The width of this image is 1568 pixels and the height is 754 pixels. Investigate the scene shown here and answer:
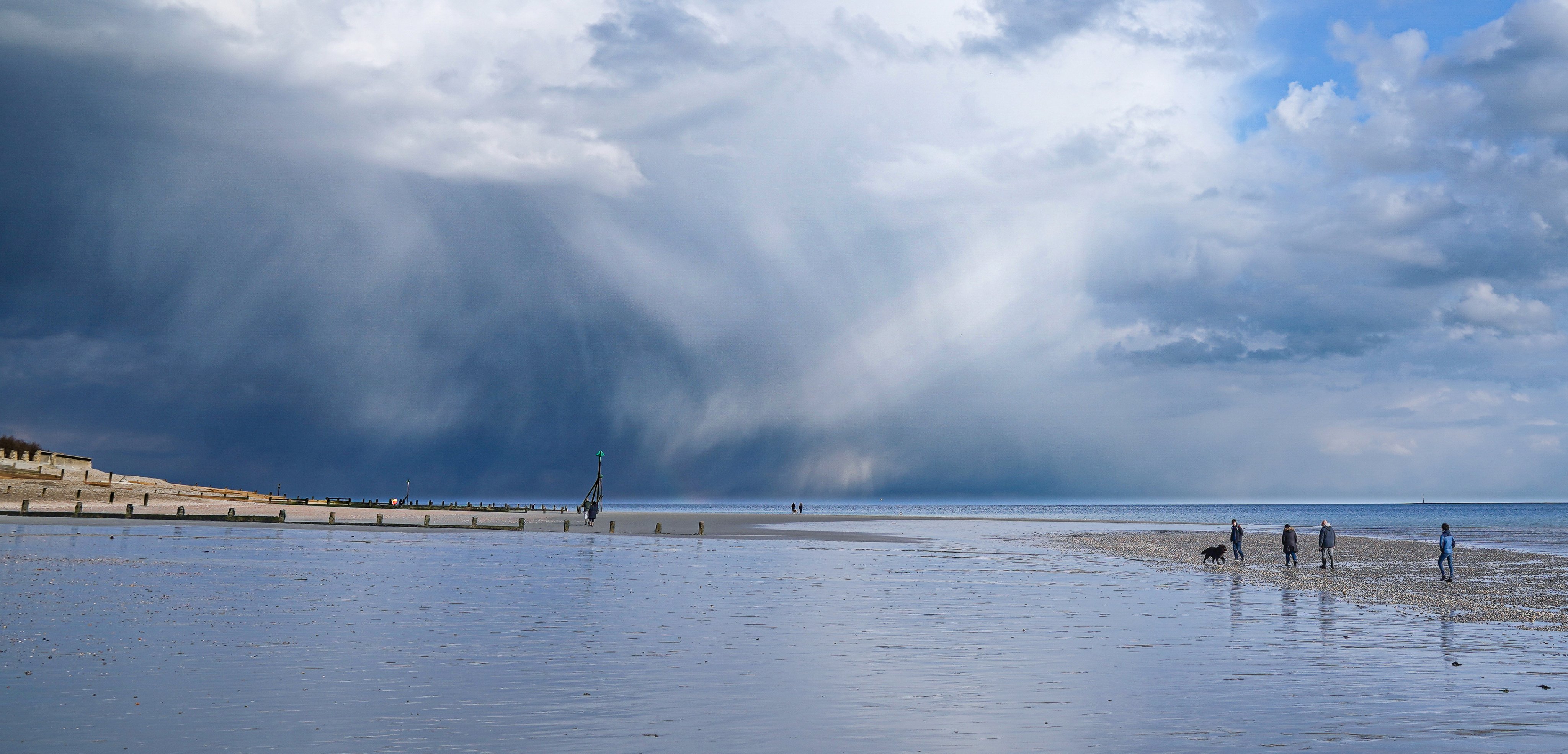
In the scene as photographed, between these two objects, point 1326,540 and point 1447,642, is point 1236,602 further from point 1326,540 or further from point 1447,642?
point 1326,540

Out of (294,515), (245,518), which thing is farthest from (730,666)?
(294,515)

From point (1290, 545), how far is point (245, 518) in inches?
2860

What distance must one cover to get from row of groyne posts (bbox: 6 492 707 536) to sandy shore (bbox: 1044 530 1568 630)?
3288 cm

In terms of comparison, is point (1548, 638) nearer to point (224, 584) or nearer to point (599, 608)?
point (599, 608)

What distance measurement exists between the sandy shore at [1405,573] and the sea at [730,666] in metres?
2.18

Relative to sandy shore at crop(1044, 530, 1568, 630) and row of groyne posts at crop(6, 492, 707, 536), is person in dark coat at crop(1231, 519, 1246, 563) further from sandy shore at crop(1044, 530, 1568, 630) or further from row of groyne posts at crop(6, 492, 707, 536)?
row of groyne posts at crop(6, 492, 707, 536)

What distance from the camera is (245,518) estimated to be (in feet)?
265

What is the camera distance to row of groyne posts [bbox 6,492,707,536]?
2881 inches

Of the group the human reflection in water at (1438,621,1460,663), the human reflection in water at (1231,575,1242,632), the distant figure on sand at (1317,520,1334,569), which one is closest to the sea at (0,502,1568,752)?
the human reflection in water at (1438,621,1460,663)

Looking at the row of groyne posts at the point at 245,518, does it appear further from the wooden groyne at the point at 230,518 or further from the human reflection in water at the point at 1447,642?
the human reflection in water at the point at 1447,642

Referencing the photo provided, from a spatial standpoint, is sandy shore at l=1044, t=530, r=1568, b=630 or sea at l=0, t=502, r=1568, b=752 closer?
sea at l=0, t=502, r=1568, b=752

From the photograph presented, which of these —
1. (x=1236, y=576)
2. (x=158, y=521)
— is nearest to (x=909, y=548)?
(x=1236, y=576)

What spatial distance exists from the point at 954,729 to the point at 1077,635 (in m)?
10.5

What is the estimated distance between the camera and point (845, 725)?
13906 millimetres
